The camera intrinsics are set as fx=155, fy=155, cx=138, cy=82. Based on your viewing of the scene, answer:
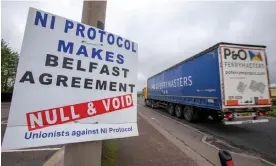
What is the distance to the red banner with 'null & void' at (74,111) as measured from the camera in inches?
59.6

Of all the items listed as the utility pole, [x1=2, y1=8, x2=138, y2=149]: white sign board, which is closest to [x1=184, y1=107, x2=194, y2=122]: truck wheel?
[x1=2, y1=8, x2=138, y2=149]: white sign board

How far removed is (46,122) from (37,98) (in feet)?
0.84

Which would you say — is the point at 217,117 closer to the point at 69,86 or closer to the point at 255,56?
the point at 255,56

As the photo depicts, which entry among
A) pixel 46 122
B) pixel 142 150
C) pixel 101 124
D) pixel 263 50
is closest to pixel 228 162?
pixel 101 124

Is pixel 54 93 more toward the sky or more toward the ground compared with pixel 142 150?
more toward the sky

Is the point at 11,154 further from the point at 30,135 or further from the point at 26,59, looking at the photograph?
the point at 26,59

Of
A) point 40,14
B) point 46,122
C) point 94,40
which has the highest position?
point 40,14

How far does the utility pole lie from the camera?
1.73 m

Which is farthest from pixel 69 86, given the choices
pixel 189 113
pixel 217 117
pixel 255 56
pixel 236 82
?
pixel 217 117

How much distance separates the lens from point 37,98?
153 cm

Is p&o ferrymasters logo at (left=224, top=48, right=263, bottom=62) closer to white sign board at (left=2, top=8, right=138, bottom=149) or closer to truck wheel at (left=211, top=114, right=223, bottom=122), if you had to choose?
truck wheel at (left=211, top=114, right=223, bottom=122)

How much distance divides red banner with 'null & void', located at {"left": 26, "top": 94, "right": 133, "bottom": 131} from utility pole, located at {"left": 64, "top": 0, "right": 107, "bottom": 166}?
1.12 ft

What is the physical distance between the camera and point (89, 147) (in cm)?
179

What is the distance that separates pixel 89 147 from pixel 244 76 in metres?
6.78
